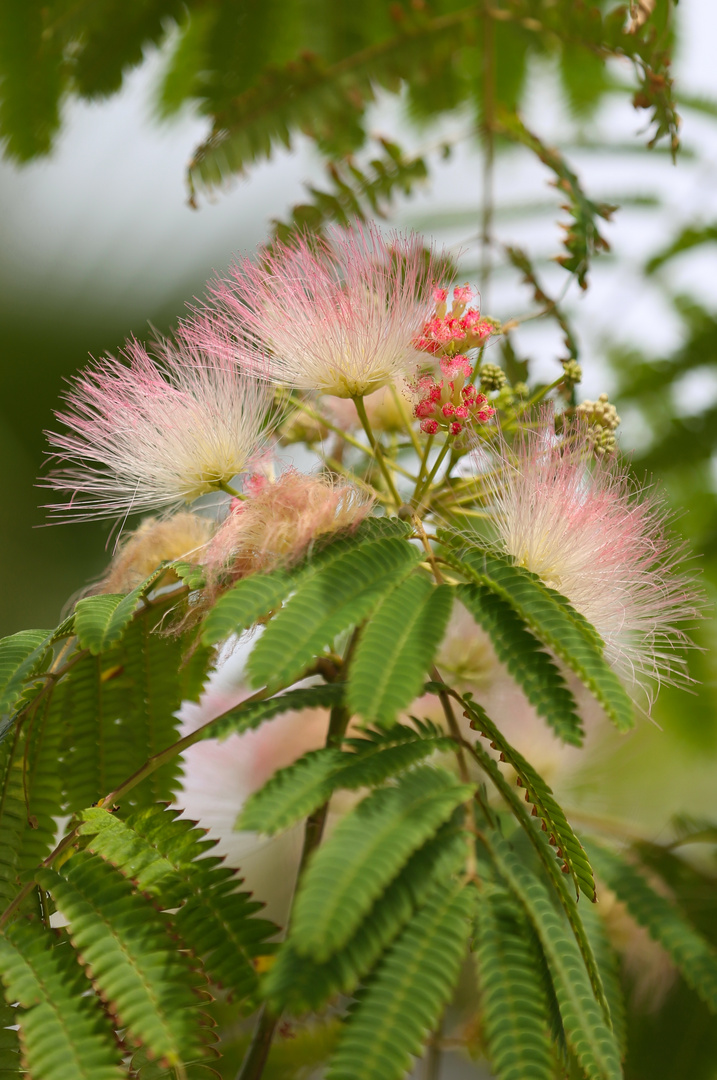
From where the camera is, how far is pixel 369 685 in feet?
2.59

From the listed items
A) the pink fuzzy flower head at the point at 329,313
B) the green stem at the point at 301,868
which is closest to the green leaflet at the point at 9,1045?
the green stem at the point at 301,868

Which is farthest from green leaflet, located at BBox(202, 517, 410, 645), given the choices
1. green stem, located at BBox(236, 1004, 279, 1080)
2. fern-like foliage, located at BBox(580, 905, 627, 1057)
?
fern-like foliage, located at BBox(580, 905, 627, 1057)

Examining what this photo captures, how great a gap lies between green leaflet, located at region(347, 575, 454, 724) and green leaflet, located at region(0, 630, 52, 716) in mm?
417

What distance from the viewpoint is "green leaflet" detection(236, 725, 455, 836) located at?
2.43ft

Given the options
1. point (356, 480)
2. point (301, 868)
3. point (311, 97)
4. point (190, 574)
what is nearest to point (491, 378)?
point (356, 480)

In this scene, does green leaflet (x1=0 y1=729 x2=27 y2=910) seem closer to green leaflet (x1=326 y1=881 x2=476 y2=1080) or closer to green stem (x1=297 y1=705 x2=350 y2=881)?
green stem (x1=297 y1=705 x2=350 y2=881)

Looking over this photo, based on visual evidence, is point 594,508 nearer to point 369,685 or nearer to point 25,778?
point 369,685

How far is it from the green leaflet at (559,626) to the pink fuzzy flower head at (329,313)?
0.95ft

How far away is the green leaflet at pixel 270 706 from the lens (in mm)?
860

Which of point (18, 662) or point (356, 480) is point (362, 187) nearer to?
point (356, 480)

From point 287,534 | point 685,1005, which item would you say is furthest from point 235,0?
point 685,1005

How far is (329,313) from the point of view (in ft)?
3.51

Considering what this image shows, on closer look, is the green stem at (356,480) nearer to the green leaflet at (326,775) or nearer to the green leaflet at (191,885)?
the green leaflet at (326,775)

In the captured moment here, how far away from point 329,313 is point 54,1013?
788 millimetres
